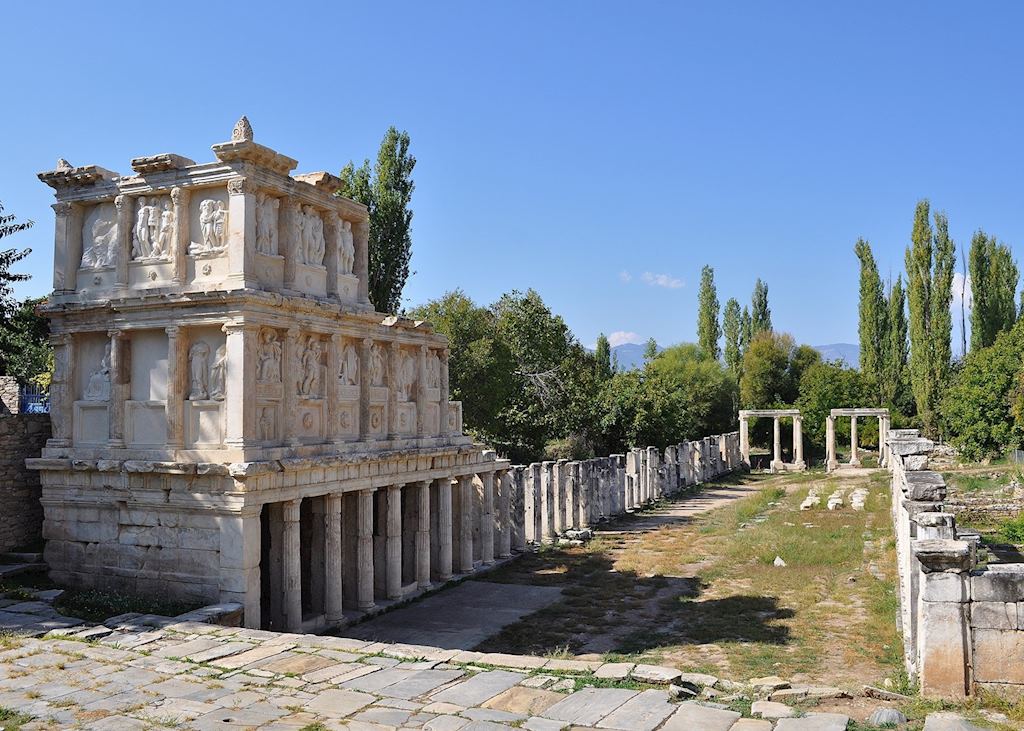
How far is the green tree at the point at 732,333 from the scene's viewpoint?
65062mm

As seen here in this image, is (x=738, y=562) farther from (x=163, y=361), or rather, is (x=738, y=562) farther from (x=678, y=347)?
(x=678, y=347)

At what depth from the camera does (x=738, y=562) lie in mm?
20312

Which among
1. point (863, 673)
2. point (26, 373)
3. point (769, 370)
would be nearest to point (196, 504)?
→ point (863, 673)

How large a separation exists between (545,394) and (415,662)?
27.6 m

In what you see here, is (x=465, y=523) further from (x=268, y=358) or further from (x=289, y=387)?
(x=268, y=358)

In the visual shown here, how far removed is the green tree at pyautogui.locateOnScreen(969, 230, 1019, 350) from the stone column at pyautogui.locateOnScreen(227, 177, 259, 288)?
4564cm

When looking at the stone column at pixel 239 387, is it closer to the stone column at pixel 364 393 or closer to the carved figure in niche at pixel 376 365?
the stone column at pixel 364 393

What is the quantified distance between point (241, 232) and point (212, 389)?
2.42 metres

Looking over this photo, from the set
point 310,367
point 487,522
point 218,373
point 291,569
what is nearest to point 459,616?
point 291,569

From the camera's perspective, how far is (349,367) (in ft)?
52.2

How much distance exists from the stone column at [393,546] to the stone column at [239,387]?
4.17 metres

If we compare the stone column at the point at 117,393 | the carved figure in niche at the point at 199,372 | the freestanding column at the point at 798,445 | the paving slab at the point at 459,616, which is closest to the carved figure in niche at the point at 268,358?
the carved figure in niche at the point at 199,372

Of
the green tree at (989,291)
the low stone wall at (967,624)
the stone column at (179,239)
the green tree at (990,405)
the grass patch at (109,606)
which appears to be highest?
the green tree at (989,291)

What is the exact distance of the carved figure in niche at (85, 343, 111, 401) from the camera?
14.1 meters
